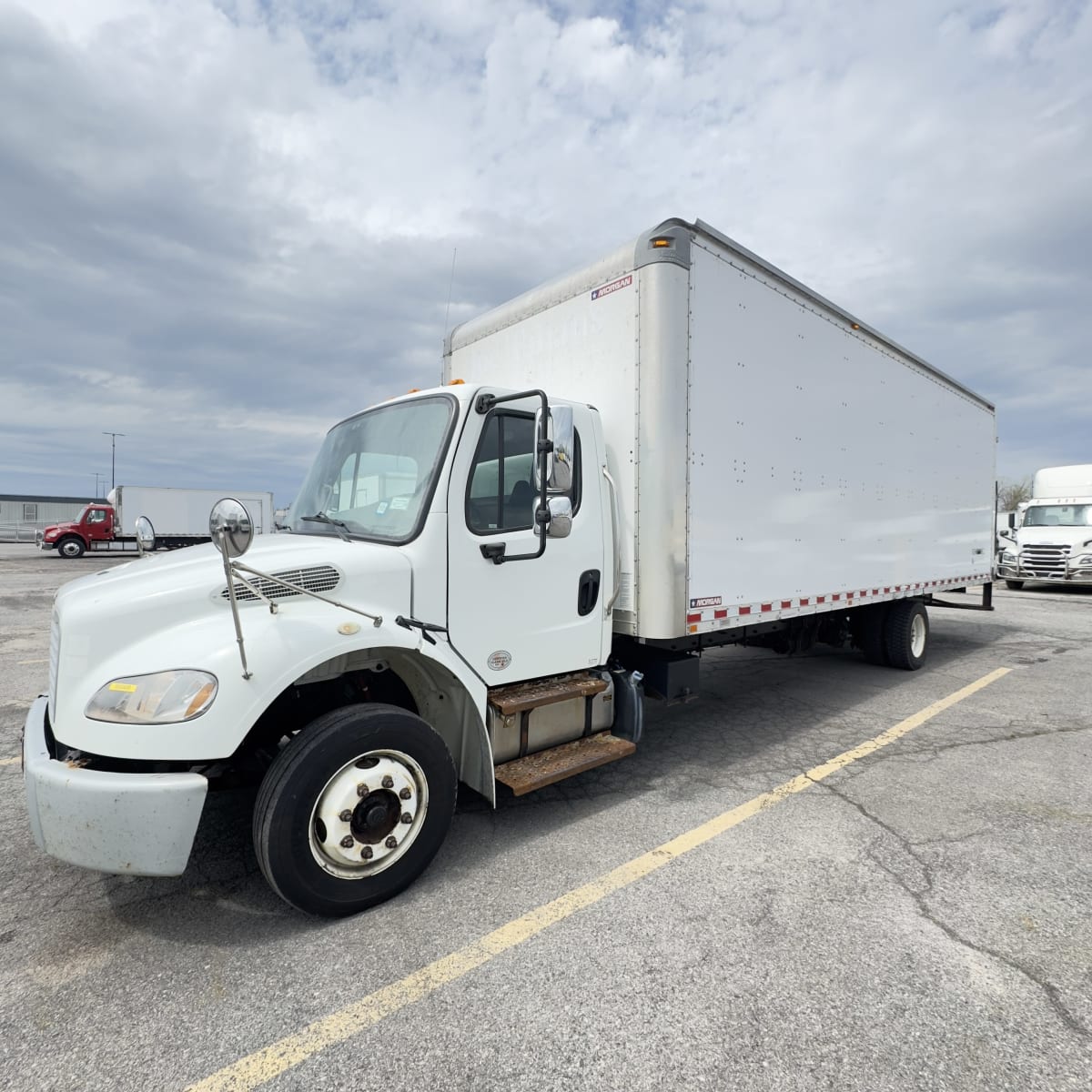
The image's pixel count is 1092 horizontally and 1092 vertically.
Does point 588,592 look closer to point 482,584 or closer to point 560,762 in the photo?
point 482,584

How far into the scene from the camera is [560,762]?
364 centimetres

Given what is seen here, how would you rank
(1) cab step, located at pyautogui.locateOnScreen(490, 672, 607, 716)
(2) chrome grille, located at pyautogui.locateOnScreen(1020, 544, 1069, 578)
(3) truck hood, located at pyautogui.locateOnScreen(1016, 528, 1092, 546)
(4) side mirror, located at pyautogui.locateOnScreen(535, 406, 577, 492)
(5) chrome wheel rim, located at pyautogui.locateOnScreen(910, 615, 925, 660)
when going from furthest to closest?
1. (2) chrome grille, located at pyautogui.locateOnScreen(1020, 544, 1069, 578)
2. (3) truck hood, located at pyautogui.locateOnScreen(1016, 528, 1092, 546)
3. (5) chrome wheel rim, located at pyautogui.locateOnScreen(910, 615, 925, 660)
4. (1) cab step, located at pyautogui.locateOnScreen(490, 672, 607, 716)
5. (4) side mirror, located at pyautogui.locateOnScreen(535, 406, 577, 492)

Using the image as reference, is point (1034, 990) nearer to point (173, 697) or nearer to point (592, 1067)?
point (592, 1067)

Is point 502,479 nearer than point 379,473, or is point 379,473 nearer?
point 502,479

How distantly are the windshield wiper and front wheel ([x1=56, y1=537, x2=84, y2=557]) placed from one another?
31641 mm

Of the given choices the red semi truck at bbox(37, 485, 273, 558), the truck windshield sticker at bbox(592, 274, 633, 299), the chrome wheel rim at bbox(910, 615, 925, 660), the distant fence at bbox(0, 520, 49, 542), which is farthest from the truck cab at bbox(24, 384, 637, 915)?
the distant fence at bbox(0, 520, 49, 542)

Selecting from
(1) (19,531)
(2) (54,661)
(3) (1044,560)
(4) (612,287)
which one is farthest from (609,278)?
(1) (19,531)

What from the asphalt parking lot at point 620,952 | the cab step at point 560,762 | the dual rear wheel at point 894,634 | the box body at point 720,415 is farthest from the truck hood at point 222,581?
the dual rear wheel at point 894,634

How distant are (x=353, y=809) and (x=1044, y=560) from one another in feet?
64.8

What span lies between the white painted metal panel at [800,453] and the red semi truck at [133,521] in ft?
85.9

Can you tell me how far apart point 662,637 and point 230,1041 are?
2747 mm

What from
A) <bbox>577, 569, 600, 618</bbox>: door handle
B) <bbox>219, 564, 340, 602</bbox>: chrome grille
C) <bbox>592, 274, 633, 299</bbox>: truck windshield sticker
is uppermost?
<bbox>592, 274, 633, 299</bbox>: truck windshield sticker

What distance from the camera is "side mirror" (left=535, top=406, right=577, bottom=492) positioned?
3.17 meters

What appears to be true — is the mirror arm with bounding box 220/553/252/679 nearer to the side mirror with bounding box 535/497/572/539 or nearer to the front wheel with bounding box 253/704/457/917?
the front wheel with bounding box 253/704/457/917
